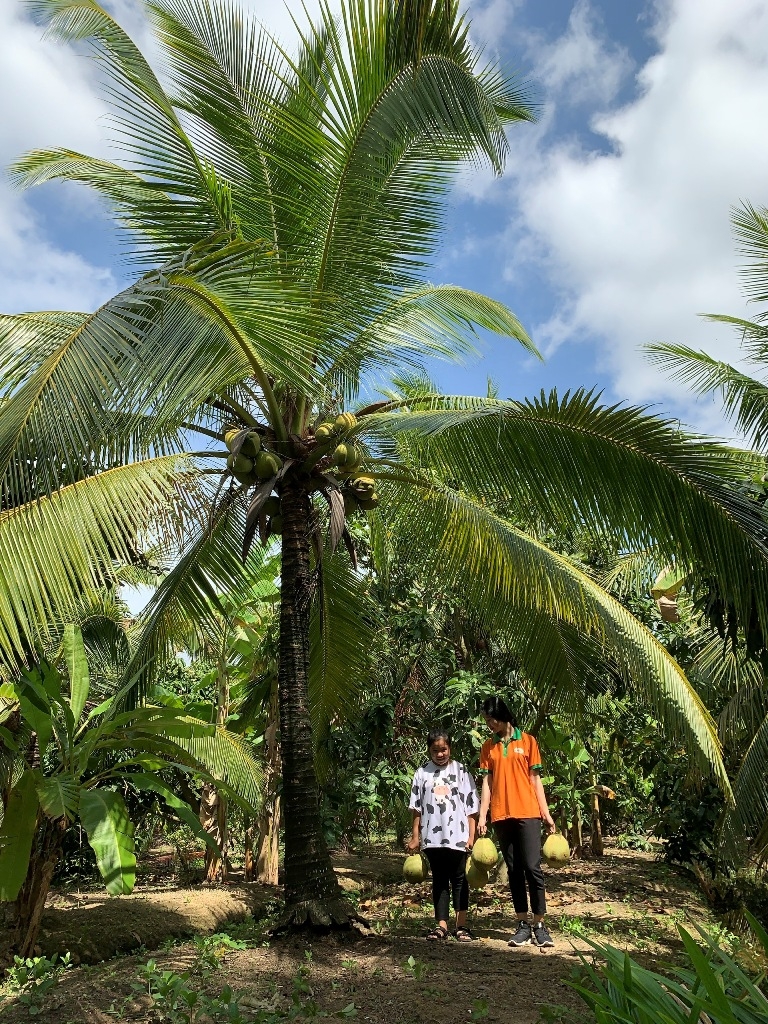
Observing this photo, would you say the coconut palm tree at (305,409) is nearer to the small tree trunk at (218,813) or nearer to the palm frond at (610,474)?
the palm frond at (610,474)

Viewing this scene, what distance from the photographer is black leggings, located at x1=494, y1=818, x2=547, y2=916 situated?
5668mm

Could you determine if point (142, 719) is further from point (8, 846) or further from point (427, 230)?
point (427, 230)

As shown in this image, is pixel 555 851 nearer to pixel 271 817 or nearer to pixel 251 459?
pixel 251 459

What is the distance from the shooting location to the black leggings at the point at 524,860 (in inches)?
223

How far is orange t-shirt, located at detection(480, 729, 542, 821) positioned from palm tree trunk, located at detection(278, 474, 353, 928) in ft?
3.89

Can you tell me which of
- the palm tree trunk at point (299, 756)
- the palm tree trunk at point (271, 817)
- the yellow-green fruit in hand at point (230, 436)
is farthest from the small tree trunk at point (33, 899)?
the palm tree trunk at point (271, 817)

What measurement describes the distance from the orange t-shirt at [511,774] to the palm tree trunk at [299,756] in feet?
3.89

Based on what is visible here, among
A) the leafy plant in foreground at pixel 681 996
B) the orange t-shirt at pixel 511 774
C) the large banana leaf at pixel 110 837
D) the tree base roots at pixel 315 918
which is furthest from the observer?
the orange t-shirt at pixel 511 774

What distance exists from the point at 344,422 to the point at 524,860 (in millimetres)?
3149

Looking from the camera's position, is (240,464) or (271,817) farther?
(271,817)

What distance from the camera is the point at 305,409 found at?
631cm

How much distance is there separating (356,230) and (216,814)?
8589 mm

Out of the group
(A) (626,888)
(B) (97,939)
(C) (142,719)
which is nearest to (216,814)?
(B) (97,939)

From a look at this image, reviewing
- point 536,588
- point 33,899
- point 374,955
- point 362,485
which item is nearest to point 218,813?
point 33,899
